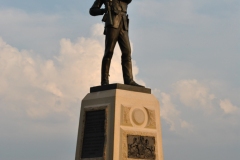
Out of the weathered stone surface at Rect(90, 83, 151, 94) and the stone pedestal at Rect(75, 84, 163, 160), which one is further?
the weathered stone surface at Rect(90, 83, 151, 94)

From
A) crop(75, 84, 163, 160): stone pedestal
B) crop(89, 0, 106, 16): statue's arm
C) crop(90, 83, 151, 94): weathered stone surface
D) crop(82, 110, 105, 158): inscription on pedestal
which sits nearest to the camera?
crop(75, 84, 163, 160): stone pedestal

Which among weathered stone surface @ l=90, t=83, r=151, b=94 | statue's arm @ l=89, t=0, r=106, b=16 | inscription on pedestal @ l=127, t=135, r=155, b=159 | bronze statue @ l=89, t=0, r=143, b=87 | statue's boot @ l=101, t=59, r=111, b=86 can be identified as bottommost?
inscription on pedestal @ l=127, t=135, r=155, b=159

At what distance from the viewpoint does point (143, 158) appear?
28.3 ft

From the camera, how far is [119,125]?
8523 millimetres

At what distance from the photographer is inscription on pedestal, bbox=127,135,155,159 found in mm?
8509

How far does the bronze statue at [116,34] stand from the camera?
961cm

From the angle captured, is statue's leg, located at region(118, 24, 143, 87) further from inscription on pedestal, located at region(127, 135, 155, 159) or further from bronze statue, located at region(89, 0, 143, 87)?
inscription on pedestal, located at region(127, 135, 155, 159)

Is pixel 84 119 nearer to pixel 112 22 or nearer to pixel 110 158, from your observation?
pixel 110 158

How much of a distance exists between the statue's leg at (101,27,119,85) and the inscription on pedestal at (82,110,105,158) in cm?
110

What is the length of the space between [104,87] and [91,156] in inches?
77.5

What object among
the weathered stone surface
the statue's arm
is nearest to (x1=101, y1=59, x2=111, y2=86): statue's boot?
the weathered stone surface

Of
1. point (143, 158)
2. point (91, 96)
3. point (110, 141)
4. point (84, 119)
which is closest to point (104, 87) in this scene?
point (91, 96)

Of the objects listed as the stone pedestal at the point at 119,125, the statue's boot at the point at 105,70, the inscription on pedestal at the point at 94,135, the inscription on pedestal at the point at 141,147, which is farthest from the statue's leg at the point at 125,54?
the inscription on pedestal at the point at 141,147

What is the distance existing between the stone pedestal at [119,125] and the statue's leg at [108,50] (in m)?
0.41
